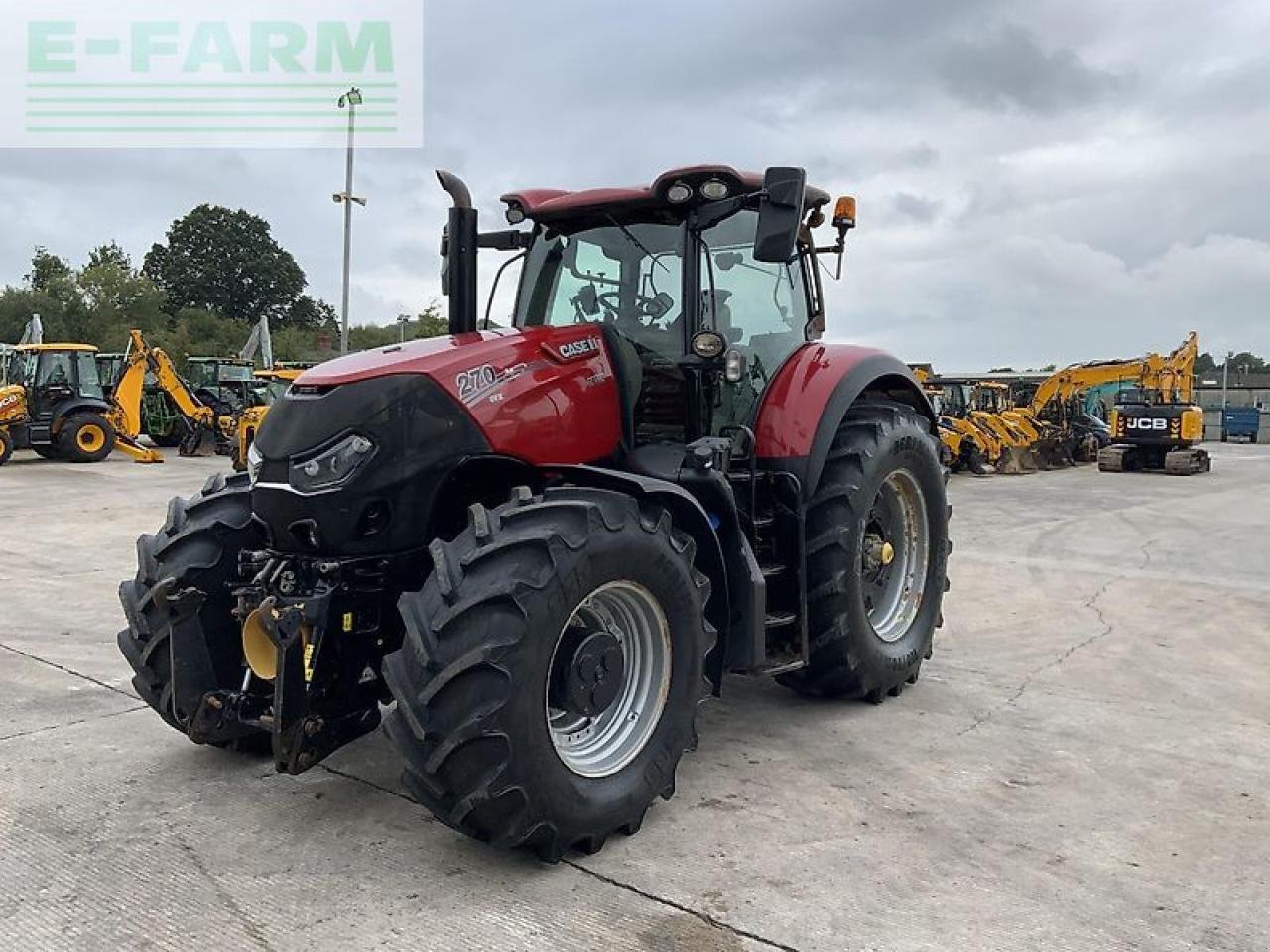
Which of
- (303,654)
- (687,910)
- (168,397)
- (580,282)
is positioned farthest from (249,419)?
(687,910)

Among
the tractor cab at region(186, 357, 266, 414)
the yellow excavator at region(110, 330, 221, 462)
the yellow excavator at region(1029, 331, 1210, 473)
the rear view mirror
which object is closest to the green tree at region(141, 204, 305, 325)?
the tractor cab at region(186, 357, 266, 414)

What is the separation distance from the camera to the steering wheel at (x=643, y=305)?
14.9 feet

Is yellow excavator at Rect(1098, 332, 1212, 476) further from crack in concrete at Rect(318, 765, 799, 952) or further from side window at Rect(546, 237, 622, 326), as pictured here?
crack in concrete at Rect(318, 765, 799, 952)

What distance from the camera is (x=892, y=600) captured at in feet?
18.1

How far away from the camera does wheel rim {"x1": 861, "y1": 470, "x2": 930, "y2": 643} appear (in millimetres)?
5332

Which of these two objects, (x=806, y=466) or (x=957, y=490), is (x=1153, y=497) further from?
(x=806, y=466)

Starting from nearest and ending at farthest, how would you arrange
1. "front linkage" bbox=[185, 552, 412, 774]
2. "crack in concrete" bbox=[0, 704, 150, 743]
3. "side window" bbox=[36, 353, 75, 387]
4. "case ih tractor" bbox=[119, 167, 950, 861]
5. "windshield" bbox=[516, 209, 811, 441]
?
"case ih tractor" bbox=[119, 167, 950, 861], "front linkage" bbox=[185, 552, 412, 774], "windshield" bbox=[516, 209, 811, 441], "crack in concrete" bbox=[0, 704, 150, 743], "side window" bbox=[36, 353, 75, 387]

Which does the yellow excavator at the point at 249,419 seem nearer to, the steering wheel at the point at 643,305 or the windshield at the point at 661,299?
the windshield at the point at 661,299

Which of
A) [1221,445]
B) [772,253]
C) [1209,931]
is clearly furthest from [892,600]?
[1221,445]

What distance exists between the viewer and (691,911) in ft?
9.93

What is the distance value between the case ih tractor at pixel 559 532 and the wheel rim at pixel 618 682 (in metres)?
0.01

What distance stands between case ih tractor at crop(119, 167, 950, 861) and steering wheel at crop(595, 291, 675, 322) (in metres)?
0.01

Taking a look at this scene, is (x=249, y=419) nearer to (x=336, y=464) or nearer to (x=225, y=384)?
(x=225, y=384)

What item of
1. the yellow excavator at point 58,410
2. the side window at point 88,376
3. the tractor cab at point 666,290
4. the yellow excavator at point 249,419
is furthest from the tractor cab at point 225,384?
the tractor cab at point 666,290
